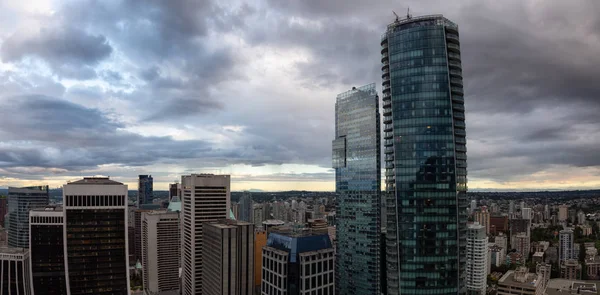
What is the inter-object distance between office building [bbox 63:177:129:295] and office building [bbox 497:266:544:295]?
148m

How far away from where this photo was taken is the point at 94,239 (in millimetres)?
150250

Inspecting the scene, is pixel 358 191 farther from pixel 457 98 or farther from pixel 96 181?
pixel 96 181

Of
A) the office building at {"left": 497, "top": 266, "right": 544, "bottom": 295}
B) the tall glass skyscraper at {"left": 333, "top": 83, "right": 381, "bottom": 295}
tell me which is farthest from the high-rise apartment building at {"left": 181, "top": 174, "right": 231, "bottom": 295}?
the office building at {"left": 497, "top": 266, "right": 544, "bottom": 295}

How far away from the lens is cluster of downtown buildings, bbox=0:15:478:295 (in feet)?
356

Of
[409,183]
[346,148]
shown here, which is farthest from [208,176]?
[409,183]

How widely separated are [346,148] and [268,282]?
82150 millimetres

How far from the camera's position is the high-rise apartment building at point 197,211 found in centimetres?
18375

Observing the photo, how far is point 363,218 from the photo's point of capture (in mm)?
172125

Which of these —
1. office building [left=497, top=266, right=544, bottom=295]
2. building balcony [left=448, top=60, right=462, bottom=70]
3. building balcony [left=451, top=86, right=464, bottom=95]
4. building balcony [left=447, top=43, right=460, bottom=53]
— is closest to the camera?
building balcony [left=451, top=86, right=464, bottom=95]

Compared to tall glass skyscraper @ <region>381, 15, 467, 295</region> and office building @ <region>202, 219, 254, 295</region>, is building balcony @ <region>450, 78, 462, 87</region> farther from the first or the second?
office building @ <region>202, 219, 254, 295</region>

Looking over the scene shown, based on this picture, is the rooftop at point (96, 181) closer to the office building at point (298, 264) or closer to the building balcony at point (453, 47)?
the office building at point (298, 264)

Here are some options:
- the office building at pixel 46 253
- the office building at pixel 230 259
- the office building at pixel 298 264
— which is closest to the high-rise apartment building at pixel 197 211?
the office building at pixel 230 259

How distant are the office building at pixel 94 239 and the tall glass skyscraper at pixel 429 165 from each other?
320ft

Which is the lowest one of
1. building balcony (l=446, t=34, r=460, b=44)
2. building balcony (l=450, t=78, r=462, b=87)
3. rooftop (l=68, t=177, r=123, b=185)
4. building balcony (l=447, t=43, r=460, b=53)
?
rooftop (l=68, t=177, r=123, b=185)
